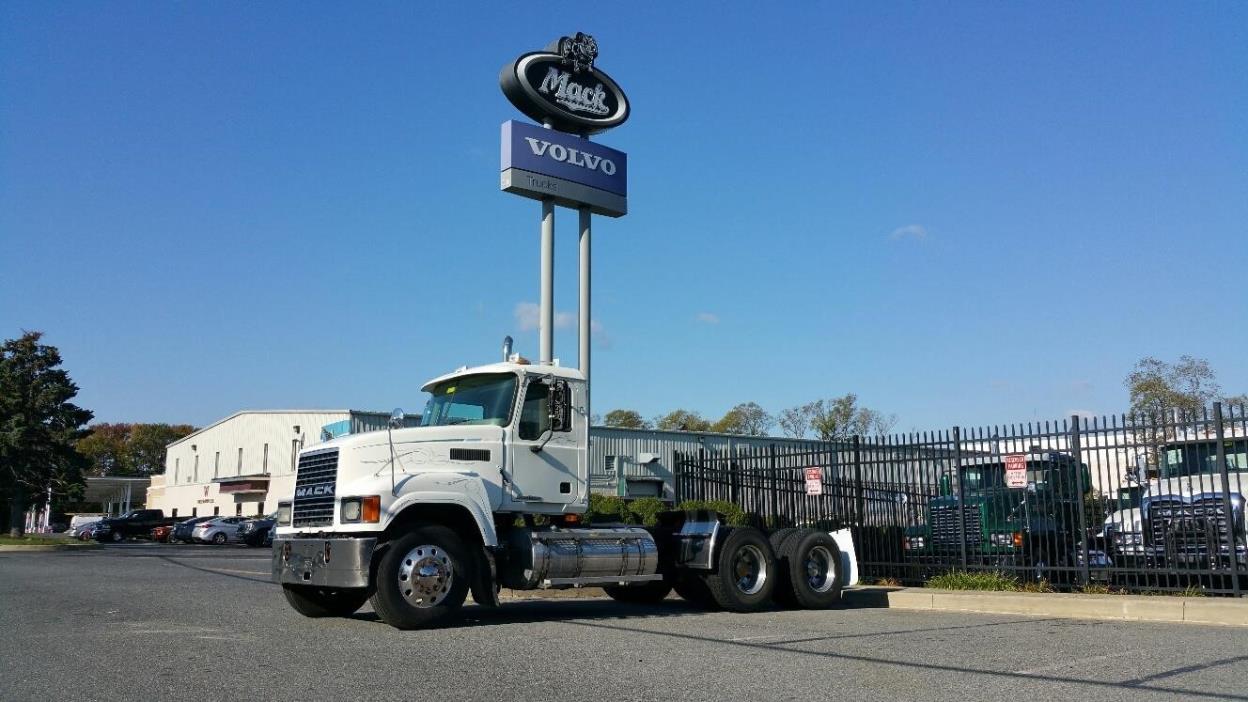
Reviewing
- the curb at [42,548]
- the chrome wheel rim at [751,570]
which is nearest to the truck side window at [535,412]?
the chrome wheel rim at [751,570]

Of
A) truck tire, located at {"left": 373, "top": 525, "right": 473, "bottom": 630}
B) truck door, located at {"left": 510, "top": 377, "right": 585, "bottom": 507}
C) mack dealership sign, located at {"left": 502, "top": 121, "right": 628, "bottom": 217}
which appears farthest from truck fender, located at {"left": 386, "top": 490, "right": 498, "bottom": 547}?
mack dealership sign, located at {"left": 502, "top": 121, "right": 628, "bottom": 217}

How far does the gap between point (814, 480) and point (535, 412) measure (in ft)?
16.5

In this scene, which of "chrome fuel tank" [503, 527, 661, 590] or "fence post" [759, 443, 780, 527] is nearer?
"chrome fuel tank" [503, 527, 661, 590]

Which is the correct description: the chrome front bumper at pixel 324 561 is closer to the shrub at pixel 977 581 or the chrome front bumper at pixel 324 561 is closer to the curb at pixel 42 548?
the shrub at pixel 977 581

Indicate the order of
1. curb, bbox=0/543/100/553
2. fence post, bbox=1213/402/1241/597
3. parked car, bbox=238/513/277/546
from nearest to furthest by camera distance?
1. fence post, bbox=1213/402/1241/597
2. curb, bbox=0/543/100/553
3. parked car, bbox=238/513/277/546

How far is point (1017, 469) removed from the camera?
12961 mm

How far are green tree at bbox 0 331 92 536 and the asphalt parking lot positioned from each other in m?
37.4

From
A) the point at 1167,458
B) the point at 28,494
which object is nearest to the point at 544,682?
the point at 1167,458

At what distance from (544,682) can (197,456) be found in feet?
220

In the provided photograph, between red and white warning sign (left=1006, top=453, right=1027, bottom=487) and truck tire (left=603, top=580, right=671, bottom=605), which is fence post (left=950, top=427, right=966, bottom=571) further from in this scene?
truck tire (left=603, top=580, right=671, bottom=605)

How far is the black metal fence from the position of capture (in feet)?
39.6

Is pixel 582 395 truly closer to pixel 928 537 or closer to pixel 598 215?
pixel 928 537

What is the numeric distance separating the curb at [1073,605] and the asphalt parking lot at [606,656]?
0.38 meters

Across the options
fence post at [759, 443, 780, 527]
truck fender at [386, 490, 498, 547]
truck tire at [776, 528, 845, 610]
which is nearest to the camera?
truck fender at [386, 490, 498, 547]
